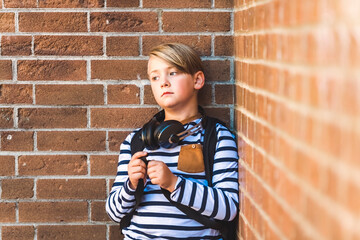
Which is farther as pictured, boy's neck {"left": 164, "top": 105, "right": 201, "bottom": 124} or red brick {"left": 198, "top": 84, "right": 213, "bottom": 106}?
red brick {"left": 198, "top": 84, "right": 213, "bottom": 106}

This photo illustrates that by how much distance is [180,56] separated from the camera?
247 cm

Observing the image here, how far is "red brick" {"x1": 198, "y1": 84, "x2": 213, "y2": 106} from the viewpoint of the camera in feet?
8.77

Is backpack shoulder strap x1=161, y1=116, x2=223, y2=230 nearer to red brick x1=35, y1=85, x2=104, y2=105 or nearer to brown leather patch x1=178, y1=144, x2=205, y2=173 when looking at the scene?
brown leather patch x1=178, y1=144, x2=205, y2=173

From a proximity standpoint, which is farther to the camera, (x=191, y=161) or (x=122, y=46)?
(x=122, y=46)

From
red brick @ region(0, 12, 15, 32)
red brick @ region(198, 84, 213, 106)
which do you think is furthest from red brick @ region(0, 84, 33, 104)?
red brick @ region(198, 84, 213, 106)

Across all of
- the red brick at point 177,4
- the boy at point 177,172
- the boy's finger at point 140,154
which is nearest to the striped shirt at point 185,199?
the boy at point 177,172

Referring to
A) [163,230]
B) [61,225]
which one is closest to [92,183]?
[61,225]

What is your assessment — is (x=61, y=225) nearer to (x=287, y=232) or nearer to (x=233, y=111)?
(x=233, y=111)

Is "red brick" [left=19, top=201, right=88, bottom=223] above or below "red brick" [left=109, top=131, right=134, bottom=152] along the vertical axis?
below

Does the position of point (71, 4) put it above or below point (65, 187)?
above

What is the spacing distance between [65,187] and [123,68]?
0.69 metres

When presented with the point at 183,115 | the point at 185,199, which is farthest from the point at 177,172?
the point at 183,115

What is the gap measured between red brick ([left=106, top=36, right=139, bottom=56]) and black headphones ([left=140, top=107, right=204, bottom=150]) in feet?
1.45

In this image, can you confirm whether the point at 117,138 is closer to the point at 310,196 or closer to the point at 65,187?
the point at 65,187
